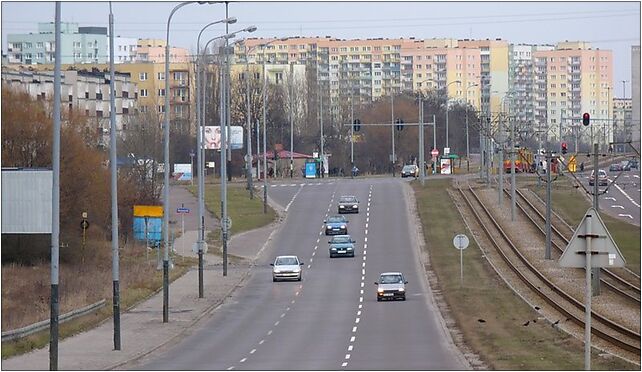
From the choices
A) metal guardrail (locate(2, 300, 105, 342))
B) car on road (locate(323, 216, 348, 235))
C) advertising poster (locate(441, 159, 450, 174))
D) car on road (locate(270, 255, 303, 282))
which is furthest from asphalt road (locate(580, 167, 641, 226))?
metal guardrail (locate(2, 300, 105, 342))

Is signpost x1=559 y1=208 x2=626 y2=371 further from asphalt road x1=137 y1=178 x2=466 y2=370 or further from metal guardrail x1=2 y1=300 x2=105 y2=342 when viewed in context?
metal guardrail x1=2 y1=300 x2=105 y2=342

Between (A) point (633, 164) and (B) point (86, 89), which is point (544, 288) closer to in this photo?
(B) point (86, 89)

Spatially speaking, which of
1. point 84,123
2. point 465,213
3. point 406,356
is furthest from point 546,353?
point 465,213

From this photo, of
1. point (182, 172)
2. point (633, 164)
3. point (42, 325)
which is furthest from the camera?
point (633, 164)

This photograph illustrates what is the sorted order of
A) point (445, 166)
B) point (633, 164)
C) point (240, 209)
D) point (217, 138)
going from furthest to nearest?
point (633, 164) → point (217, 138) → point (445, 166) → point (240, 209)

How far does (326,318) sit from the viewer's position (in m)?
44.8

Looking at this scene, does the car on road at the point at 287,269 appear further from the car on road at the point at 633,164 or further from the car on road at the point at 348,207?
the car on road at the point at 633,164

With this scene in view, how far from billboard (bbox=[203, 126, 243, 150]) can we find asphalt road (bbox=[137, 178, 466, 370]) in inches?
1583

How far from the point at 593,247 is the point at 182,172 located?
4052 inches

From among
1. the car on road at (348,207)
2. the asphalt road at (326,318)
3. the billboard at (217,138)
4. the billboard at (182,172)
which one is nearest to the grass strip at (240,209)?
the asphalt road at (326,318)

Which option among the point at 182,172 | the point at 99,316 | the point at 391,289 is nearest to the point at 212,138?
the point at 182,172

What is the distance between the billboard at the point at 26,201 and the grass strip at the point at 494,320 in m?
15.8

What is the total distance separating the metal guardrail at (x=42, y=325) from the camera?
35.8m

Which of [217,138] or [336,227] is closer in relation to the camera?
[336,227]
